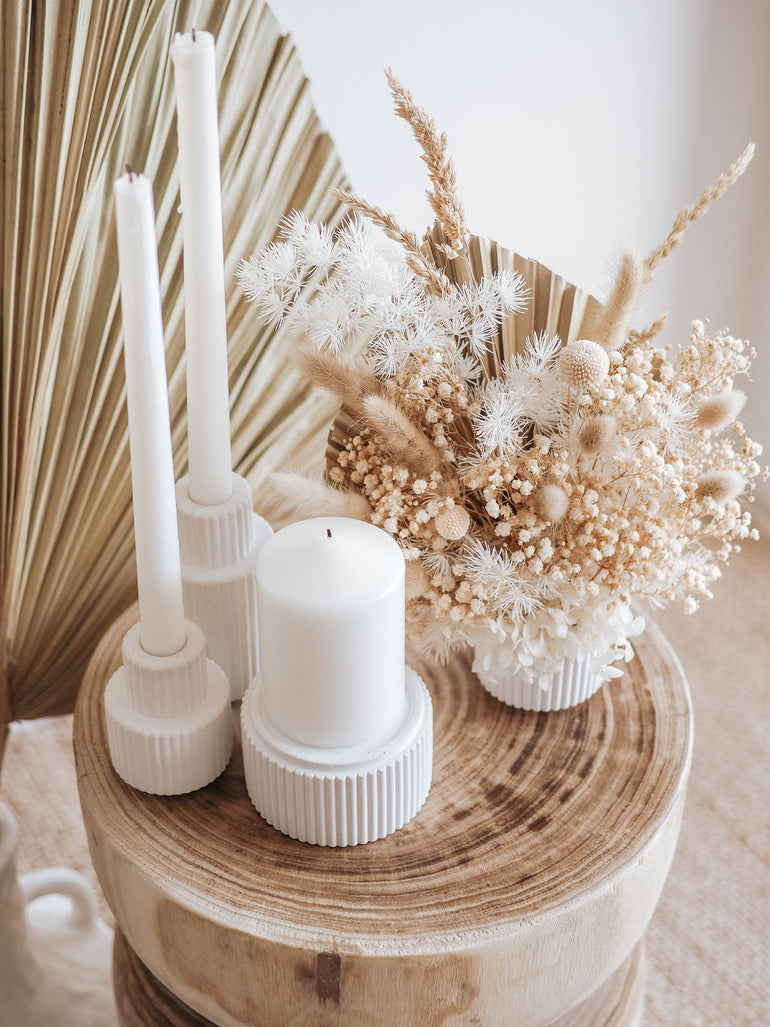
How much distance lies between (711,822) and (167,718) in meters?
0.73

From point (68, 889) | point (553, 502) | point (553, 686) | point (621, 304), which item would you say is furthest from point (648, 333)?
point (68, 889)

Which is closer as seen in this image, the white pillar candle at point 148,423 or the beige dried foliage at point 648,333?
the white pillar candle at point 148,423

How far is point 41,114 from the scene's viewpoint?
2.25 feet

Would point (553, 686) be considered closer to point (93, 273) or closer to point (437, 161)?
point (437, 161)

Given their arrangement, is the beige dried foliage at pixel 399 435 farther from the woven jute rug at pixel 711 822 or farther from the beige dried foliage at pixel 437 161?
the woven jute rug at pixel 711 822

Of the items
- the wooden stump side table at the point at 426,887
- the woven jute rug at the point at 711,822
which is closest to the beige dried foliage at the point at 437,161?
the wooden stump side table at the point at 426,887

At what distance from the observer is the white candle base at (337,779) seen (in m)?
0.56

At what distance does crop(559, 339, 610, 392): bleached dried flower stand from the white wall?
0.63 feet

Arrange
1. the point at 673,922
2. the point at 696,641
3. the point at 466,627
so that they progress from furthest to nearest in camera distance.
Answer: the point at 696,641 < the point at 673,922 < the point at 466,627

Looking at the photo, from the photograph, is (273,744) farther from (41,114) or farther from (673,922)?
(673,922)

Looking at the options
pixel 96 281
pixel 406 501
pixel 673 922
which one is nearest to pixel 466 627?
pixel 406 501

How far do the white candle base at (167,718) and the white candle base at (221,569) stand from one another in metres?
0.04

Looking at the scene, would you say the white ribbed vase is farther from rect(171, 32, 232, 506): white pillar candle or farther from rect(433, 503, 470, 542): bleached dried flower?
rect(171, 32, 232, 506): white pillar candle

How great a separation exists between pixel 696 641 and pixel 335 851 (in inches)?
32.6
